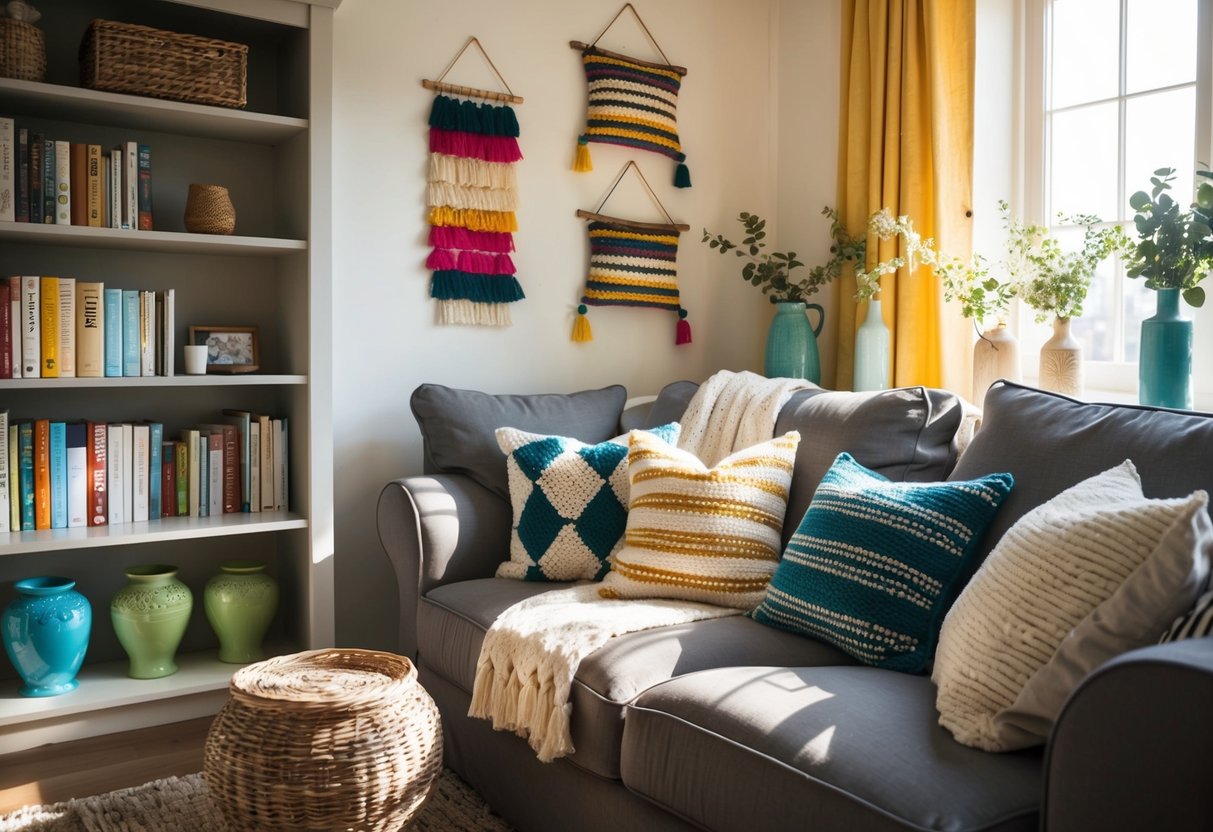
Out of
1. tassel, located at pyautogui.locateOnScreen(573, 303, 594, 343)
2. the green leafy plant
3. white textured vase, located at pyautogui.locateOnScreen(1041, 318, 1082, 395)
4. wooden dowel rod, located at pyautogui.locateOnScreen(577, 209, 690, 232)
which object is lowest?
white textured vase, located at pyautogui.locateOnScreen(1041, 318, 1082, 395)

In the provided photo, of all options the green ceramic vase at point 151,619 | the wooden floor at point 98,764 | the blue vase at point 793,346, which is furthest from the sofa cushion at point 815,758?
the blue vase at point 793,346

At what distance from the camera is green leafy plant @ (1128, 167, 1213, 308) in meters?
2.04

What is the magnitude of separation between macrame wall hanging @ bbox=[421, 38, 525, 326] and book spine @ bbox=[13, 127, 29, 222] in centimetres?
104

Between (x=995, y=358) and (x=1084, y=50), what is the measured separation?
0.96 metres

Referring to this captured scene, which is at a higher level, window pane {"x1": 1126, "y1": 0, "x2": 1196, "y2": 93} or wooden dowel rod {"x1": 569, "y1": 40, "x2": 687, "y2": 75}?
wooden dowel rod {"x1": 569, "y1": 40, "x2": 687, "y2": 75}

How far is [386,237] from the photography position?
9.42 feet

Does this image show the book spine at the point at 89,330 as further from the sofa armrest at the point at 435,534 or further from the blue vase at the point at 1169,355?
the blue vase at the point at 1169,355

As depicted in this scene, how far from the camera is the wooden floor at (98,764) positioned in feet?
7.06

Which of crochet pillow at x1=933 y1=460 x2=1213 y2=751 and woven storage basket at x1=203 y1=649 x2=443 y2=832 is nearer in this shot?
crochet pillow at x1=933 y1=460 x2=1213 y2=751

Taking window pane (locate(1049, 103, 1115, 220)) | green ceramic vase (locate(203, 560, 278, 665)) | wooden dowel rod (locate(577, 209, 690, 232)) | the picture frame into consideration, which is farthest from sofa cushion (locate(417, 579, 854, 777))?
window pane (locate(1049, 103, 1115, 220))

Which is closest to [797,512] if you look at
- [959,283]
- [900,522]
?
[900,522]

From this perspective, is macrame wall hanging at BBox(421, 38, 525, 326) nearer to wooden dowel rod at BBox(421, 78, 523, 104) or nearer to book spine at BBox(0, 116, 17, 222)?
wooden dowel rod at BBox(421, 78, 523, 104)

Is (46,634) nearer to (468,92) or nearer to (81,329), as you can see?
(81,329)

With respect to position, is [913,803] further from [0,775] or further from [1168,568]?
[0,775]
